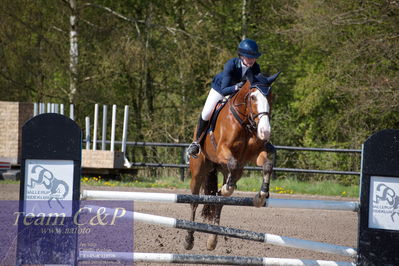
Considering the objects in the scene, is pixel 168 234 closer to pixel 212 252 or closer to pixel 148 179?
pixel 212 252

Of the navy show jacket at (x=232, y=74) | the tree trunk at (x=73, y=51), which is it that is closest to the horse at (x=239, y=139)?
the navy show jacket at (x=232, y=74)

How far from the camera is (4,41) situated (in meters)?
17.2

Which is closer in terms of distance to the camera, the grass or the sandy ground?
the sandy ground

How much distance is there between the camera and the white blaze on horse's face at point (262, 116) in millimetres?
5109

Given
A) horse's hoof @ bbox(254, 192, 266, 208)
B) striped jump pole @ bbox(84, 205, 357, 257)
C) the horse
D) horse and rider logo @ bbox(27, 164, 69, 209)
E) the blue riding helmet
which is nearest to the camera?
horse and rider logo @ bbox(27, 164, 69, 209)

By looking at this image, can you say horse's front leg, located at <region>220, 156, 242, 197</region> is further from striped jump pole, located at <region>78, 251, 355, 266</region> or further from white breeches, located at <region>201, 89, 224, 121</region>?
striped jump pole, located at <region>78, 251, 355, 266</region>

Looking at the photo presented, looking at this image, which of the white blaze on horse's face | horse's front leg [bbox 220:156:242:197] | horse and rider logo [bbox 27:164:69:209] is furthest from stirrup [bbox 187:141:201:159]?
horse and rider logo [bbox 27:164:69:209]

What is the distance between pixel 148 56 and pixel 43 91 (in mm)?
3240

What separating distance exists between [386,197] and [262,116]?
1.33 meters

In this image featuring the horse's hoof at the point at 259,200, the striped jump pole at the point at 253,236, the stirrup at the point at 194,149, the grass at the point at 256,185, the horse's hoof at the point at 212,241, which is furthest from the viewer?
the grass at the point at 256,185

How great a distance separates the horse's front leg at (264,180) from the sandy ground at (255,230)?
3.71ft

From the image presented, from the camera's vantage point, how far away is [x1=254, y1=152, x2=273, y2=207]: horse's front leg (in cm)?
485

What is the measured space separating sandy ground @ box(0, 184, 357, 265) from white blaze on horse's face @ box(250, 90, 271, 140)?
1.57 m

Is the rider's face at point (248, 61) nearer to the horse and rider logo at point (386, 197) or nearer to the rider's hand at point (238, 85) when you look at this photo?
the rider's hand at point (238, 85)
